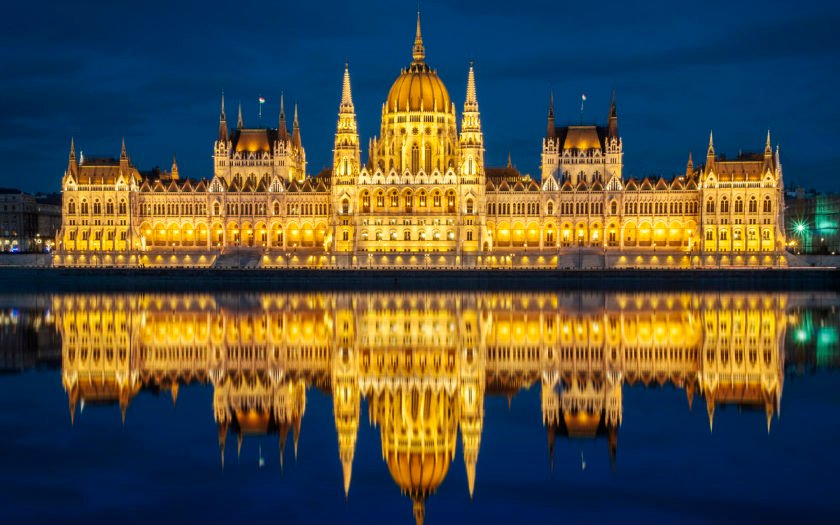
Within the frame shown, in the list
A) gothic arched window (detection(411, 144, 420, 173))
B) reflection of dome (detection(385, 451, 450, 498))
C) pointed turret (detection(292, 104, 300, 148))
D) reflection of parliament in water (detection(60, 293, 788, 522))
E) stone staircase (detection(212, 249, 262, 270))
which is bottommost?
reflection of dome (detection(385, 451, 450, 498))

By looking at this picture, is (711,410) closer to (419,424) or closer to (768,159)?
(419,424)

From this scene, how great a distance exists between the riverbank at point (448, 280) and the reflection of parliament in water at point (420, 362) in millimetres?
24261

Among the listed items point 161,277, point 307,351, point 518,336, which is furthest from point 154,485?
point 161,277

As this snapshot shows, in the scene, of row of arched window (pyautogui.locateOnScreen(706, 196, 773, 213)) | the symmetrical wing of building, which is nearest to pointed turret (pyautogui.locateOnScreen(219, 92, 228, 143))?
the symmetrical wing of building

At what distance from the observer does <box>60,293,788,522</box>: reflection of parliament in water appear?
→ 22.0 m

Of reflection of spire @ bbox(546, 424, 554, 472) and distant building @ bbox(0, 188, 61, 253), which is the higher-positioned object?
distant building @ bbox(0, 188, 61, 253)

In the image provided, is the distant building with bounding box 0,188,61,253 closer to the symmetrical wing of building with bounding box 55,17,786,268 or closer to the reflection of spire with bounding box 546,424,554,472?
the symmetrical wing of building with bounding box 55,17,786,268

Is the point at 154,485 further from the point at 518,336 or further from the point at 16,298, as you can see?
the point at 16,298

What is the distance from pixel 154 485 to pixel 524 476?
673cm

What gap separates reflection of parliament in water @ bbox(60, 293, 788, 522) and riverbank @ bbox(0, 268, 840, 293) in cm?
2426

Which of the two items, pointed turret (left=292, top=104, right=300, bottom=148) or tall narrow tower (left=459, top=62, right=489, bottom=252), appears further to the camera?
pointed turret (left=292, top=104, right=300, bottom=148)

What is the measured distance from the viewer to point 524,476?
59.0 ft

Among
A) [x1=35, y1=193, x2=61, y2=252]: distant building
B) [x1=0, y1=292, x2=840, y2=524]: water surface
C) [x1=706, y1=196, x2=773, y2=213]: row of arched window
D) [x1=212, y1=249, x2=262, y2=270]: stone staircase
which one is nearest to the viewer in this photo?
[x1=0, y1=292, x2=840, y2=524]: water surface

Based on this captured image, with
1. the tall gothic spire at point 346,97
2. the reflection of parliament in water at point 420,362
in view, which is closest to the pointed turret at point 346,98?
the tall gothic spire at point 346,97
